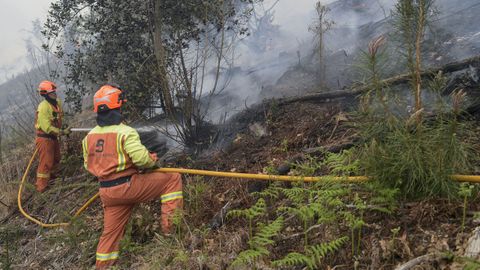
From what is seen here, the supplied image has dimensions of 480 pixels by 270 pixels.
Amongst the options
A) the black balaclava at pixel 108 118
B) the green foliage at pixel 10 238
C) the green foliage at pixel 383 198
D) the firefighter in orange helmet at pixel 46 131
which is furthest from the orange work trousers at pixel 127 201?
the firefighter in orange helmet at pixel 46 131

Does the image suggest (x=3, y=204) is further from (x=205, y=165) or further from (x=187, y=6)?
(x=187, y=6)

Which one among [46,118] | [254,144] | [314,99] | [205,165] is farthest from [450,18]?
[46,118]

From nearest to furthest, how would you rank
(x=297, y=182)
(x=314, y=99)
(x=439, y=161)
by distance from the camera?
(x=439, y=161) → (x=297, y=182) → (x=314, y=99)

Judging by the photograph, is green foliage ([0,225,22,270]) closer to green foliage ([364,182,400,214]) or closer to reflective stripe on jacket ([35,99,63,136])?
reflective stripe on jacket ([35,99,63,136])

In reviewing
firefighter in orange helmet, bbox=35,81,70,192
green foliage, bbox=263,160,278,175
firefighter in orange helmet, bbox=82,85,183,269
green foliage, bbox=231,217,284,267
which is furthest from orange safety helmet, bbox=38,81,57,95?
green foliage, bbox=231,217,284,267

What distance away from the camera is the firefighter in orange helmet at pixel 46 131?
7203mm

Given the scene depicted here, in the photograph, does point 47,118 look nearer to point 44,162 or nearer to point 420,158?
point 44,162

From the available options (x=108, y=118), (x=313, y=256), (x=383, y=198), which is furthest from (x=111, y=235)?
(x=383, y=198)

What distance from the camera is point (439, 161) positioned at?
2865 mm

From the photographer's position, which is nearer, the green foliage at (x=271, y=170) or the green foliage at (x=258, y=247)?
the green foliage at (x=258, y=247)

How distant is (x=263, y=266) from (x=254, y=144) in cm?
316

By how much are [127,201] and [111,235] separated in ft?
1.37

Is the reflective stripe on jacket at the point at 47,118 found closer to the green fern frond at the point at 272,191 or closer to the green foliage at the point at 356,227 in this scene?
the green fern frond at the point at 272,191

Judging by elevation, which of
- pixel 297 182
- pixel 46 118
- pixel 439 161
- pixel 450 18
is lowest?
pixel 297 182
